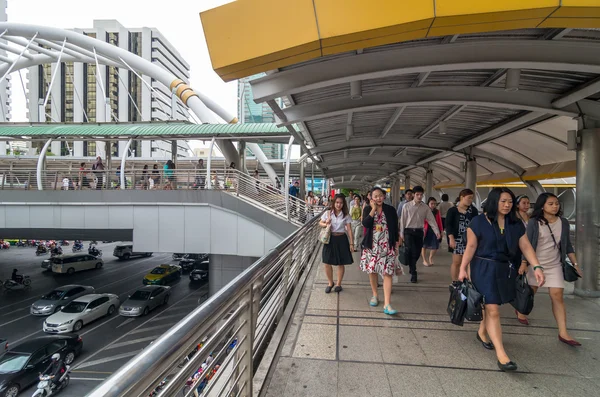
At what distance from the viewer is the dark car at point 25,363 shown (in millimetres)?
11359

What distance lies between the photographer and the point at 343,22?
10.1 feet

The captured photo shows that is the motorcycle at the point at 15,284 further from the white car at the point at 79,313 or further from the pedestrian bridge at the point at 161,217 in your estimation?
the pedestrian bridge at the point at 161,217

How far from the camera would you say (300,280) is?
6.46 meters

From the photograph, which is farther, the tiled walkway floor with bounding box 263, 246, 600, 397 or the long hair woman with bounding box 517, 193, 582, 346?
the long hair woman with bounding box 517, 193, 582, 346

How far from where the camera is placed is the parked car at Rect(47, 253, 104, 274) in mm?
27891

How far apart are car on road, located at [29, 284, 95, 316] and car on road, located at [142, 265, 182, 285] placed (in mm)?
4450

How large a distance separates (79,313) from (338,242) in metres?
16.7

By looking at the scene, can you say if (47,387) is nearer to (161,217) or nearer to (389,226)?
(161,217)

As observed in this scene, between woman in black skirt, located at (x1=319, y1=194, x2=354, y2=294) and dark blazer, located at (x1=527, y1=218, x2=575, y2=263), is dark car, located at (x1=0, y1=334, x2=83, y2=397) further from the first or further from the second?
dark blazer, located at (x1=527, y1=218, x2=575, y2=263)

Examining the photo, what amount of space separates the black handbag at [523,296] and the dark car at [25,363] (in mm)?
14597

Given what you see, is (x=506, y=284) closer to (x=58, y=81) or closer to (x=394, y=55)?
(x=394, y=55)

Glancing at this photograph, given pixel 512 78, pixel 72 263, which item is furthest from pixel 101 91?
pixel 512 78

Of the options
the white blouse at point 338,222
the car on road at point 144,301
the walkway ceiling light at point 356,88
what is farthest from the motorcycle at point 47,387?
the walkway ceiling light at point 356,88

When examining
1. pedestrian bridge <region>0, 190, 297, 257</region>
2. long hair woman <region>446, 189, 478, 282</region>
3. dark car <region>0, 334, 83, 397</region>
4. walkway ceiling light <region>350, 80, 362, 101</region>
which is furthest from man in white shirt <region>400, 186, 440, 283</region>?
dark car <region>0, 334, 83, 397</region>
